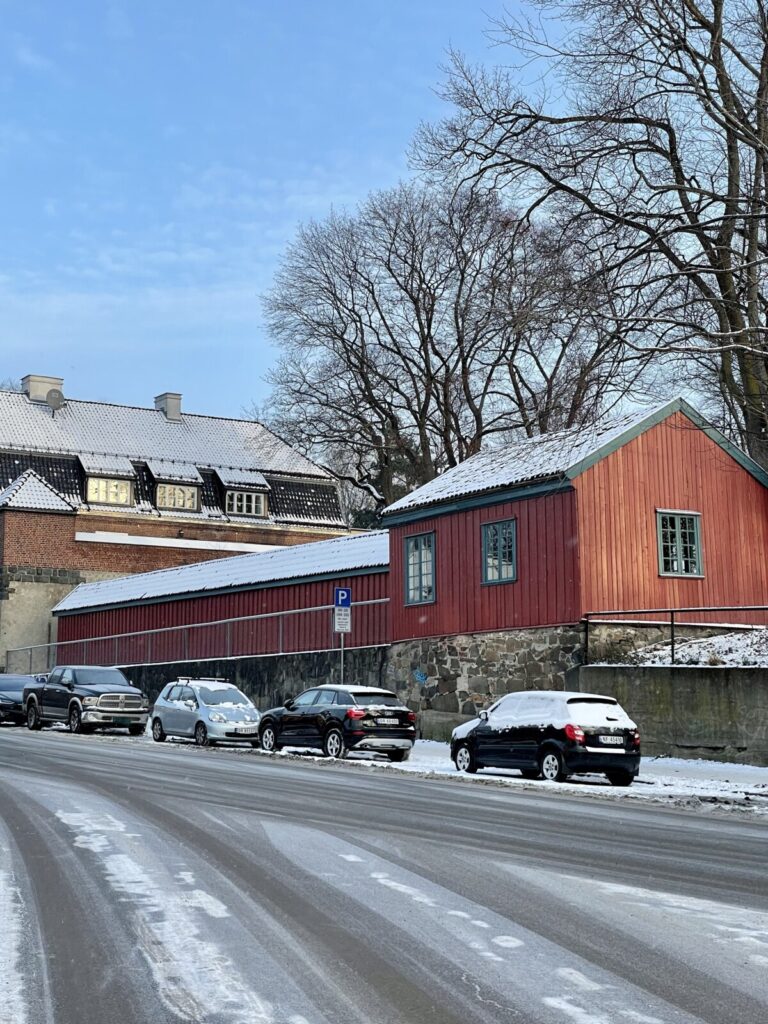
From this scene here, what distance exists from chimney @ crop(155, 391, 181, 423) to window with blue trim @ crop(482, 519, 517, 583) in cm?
3607

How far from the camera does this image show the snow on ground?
2350cm

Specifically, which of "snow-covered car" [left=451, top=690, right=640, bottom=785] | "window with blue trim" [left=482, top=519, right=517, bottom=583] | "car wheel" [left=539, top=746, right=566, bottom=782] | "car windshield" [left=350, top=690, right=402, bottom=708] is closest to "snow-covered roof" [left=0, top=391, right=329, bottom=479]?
"window with blue trim" [left=482, top=519, right=517, bottom=583]

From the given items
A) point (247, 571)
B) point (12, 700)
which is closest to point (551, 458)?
point (247, 571)

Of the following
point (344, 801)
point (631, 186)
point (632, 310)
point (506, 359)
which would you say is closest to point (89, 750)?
point (344, 801)

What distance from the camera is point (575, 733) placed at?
19688 mm

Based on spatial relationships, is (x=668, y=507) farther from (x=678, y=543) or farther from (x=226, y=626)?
(x=226, y=626)

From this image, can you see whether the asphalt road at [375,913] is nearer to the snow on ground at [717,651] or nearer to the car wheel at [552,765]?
the car wheel at [552,765]

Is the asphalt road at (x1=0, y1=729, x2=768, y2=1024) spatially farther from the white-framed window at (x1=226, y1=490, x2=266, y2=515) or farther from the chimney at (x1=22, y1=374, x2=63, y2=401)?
the chimney at (x1=22, y1=374, x2=63, y2=401)

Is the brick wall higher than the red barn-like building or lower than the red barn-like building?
higher

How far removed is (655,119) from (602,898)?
20.1 meters

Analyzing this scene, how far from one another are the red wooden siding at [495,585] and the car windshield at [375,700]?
361 cm

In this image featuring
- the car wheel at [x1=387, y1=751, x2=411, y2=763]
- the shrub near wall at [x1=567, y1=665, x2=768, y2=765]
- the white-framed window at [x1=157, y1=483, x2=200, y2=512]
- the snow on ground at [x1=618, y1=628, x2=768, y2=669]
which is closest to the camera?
the shrub near wall at [x1=567, y1=665, x2=768, y2=765]

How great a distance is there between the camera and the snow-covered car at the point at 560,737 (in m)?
19.7

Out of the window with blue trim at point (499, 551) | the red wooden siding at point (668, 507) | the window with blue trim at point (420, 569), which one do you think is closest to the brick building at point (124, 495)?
the window with blue trim at point (420, 569)
